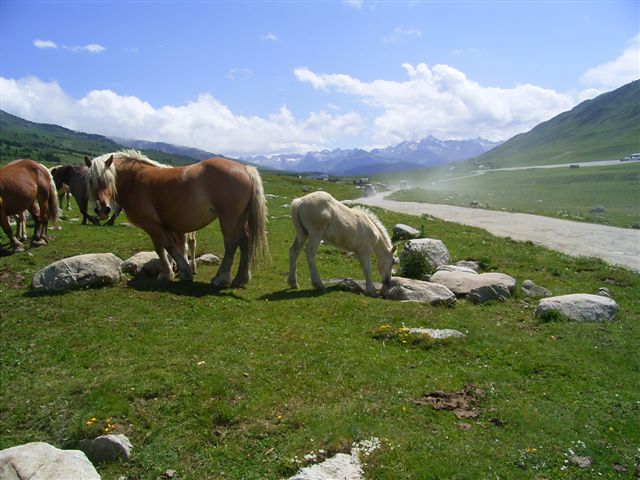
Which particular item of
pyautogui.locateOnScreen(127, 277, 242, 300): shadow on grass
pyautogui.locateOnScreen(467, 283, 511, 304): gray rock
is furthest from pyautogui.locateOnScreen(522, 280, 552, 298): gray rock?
pyautogui.locateOnScreen(127, 277, 242, 300): shadow on grass

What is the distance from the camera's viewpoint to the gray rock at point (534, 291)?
15.8 meters

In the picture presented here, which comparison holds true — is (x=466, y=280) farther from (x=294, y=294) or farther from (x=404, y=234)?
(x=404, y=234)

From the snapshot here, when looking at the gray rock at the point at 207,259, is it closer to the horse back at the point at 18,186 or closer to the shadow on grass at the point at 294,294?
the shadow on grass at the point at 294,294

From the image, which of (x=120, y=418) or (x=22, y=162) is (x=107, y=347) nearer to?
(x=120, y=418)

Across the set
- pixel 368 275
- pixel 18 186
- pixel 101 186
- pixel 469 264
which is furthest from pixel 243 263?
pixel 469 264

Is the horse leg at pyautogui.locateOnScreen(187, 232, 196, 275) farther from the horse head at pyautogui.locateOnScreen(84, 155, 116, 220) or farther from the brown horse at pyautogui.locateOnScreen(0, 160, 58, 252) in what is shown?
the brown horse at pyautogui.locateOnScreen(0, 160, 58, 252)

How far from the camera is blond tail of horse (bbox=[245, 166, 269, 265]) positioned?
14.0 meters

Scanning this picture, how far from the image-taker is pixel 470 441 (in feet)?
23.5

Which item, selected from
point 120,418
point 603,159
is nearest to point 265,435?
point 120,418

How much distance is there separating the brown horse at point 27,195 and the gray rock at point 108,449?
13.4 meters

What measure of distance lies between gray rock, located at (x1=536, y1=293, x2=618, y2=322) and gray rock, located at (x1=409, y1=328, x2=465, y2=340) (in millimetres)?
3549

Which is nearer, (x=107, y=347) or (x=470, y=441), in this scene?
(x=470, y=441)

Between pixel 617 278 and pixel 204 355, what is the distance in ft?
56.9

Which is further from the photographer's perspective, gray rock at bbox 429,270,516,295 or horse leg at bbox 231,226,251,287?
gray rock at bbox 429,270,516,295
